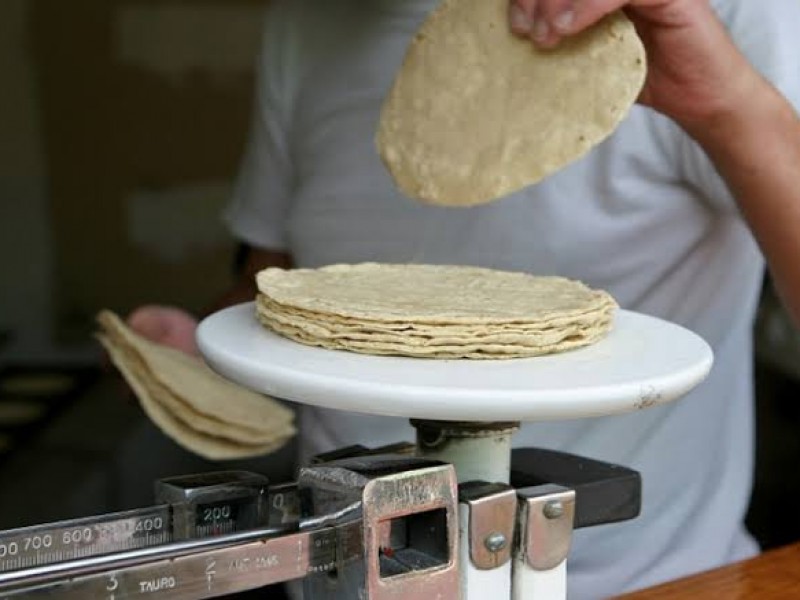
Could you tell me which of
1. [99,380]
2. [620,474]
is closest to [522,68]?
[620,474]

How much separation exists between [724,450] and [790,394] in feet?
5.82

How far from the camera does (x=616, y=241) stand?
1.53 m

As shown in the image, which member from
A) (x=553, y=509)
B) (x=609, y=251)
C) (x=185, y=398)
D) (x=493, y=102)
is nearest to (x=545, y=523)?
(x=553, y=509)

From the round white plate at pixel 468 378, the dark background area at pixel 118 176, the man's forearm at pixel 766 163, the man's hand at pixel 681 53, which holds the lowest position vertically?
the dark background area at pixel 118 176

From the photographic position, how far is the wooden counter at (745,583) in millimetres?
1192

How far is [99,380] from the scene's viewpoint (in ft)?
10.8

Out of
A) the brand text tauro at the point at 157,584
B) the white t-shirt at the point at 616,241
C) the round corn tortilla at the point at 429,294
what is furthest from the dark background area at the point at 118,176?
the brand text tauro at the point at 157,584

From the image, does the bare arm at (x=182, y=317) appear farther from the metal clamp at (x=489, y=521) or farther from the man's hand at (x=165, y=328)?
the metal clamp at (x=489, y=521)

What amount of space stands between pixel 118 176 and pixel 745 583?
2736 millimetres

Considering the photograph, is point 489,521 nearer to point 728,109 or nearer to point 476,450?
point 476,450

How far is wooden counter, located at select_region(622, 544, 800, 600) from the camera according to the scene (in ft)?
A: 3.91

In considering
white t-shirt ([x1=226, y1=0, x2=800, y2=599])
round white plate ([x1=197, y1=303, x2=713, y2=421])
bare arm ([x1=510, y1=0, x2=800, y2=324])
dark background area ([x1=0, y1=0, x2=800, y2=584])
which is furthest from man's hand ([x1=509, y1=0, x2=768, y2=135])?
dark background area ([x1=0, y1=0, x2=800, y2=584])

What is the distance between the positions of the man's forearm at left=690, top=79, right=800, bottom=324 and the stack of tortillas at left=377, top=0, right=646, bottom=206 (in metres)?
0.19

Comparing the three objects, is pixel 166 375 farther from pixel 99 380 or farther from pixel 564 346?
pixel 99 380
